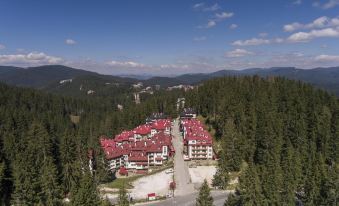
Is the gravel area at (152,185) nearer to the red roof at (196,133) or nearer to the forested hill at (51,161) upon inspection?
the forested hill at (51,161)

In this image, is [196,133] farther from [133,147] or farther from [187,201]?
[187,201]

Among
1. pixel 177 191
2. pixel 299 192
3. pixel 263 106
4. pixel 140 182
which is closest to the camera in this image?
pixel 299 192

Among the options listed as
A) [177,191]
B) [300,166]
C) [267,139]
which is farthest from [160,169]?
[300,166]

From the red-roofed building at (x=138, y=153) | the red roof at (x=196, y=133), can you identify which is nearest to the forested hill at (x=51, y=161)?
the red-roofed building at (x=138, y=153)

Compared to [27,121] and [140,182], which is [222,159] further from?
[27,121]

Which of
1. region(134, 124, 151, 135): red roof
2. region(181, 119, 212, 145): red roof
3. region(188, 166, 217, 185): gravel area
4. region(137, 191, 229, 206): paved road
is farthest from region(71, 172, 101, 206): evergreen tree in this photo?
region(134, 124, 151, 135): red roof

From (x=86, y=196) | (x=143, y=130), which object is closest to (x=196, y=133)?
(x=143, y=130)
